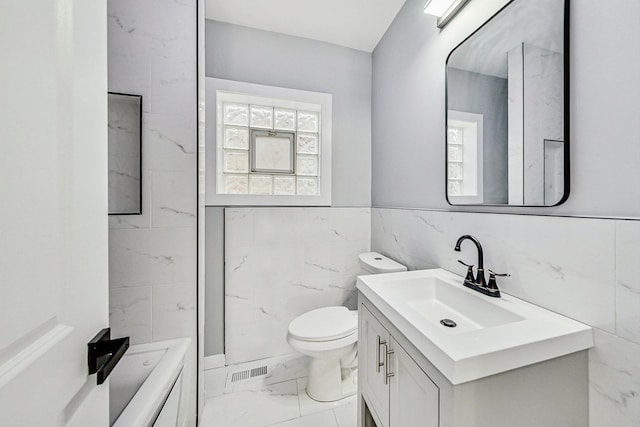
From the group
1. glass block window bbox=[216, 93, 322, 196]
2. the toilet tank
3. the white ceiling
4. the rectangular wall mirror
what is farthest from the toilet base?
the white ceiling

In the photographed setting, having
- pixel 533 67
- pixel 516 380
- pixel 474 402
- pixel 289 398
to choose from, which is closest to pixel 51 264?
pixel 474 402

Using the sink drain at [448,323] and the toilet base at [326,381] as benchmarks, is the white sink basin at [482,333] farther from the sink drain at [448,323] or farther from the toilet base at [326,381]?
the toilet base at [326,381]

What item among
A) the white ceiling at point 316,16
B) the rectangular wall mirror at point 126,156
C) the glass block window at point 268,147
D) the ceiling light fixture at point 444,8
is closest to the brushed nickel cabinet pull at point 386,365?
the rectangular wall mirror at point 126,156

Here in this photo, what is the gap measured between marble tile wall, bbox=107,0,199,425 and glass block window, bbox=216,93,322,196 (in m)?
0.62

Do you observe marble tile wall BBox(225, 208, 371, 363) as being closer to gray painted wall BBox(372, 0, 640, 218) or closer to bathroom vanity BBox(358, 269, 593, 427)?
gray painted wall BBox(372, 0, 640, 218)

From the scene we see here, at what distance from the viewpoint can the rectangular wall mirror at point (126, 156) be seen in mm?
1148

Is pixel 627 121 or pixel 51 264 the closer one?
pixel 51 264

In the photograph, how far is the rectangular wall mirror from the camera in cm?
115

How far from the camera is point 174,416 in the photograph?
102 cm

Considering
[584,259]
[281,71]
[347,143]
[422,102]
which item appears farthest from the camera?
[347,143]

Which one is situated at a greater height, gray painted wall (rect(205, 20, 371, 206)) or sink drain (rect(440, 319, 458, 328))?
gray painted wall (rect(205, 20, 371, 206))

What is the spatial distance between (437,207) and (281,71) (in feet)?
5.21

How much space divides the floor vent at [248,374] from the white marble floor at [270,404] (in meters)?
0.03

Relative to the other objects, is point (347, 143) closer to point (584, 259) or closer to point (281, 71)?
point (281, 71)
